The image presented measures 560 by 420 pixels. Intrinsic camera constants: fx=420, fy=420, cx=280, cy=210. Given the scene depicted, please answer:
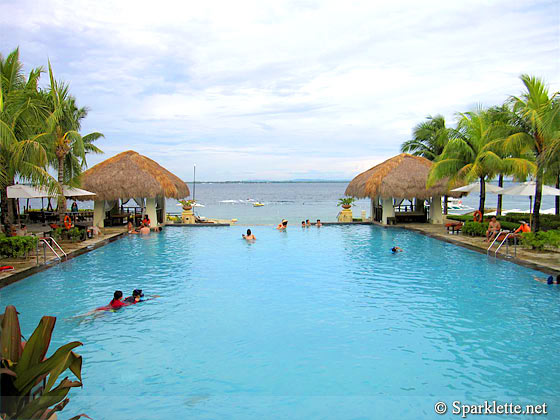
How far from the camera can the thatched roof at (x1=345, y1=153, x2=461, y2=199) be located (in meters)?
21.8

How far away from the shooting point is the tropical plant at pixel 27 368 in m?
2.27

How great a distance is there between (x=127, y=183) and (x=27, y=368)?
19560mm

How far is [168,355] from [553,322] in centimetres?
652

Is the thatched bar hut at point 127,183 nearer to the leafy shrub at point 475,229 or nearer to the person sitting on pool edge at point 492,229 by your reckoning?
the leafy shrub at point 475,229

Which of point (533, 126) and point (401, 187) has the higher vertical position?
point (533, 126)

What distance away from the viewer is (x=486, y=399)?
496 cm

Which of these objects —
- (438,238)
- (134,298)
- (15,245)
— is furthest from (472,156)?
(15,245)

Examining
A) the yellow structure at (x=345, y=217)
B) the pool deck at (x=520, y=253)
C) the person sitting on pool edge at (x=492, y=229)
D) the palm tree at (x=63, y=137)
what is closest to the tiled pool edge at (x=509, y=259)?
the pool deck at (x=520, y=253)

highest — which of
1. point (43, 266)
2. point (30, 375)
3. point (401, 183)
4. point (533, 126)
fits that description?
point (533, 126)

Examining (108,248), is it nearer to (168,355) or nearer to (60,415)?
(168,355)

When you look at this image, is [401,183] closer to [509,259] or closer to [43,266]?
[509,259]

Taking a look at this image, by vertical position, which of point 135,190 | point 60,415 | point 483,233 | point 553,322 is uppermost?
point 135,190

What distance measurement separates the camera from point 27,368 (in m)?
2.36

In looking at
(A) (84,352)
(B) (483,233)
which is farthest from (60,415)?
(B) (483,233)
